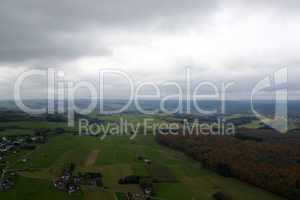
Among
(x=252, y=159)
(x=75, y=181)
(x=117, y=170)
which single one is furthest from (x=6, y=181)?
(x=252, y=159)

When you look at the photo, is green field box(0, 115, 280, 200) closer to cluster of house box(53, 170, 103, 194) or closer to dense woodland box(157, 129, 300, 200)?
cluster of house box(53, 170, 103, 194)

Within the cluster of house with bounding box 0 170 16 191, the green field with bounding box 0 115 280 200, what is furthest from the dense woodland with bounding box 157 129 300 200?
the cluster of house with bounding box 0 170 16 191

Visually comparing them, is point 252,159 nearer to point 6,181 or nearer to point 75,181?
point 75,181

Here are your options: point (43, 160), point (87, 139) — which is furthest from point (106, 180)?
point (87, 139)

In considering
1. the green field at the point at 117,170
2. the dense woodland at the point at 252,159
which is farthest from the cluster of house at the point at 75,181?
the dense woodland at the point at 252,159

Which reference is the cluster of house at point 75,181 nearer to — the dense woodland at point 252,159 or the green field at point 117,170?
the green field at point 117,170
